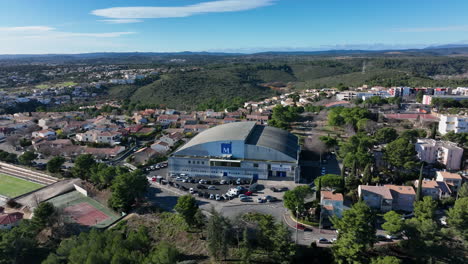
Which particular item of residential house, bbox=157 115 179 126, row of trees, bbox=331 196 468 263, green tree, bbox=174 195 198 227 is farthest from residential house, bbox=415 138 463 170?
residential house, bbox=157 115 179 126

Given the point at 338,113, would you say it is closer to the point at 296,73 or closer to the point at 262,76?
the point at 262,76

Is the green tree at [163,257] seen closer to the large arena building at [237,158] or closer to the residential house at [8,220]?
the residential house at [8,220]

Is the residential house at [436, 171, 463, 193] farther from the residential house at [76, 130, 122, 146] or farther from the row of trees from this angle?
the residential house at [76, 130, 122, 146]

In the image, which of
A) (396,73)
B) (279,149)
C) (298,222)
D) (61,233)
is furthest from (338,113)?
(396,73)

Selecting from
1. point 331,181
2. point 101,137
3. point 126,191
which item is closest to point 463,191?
point 331,181

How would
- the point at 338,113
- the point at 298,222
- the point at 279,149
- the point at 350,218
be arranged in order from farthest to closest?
the point at 338,113 → the point at 279,149 → the point at 298,222 → the point at 350,218

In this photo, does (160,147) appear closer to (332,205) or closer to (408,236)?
(332,205)

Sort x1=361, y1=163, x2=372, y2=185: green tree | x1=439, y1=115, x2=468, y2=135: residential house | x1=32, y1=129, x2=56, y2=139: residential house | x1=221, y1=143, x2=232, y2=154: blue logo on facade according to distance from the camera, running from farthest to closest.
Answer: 1. x1=32, y1=129, x2=56, y2=139: residential house
2. x1=439, y1=115, x2=468, y2=135: residential house
3. x1=221, y1=143, x2=232, y2=154: blue logo on facade
4. x1=361, y1=163, x2=372, y2=185: green tree
